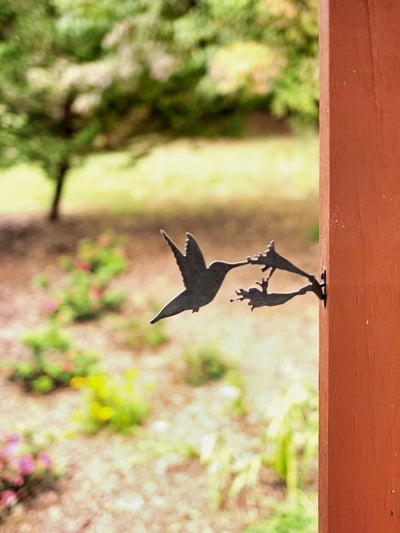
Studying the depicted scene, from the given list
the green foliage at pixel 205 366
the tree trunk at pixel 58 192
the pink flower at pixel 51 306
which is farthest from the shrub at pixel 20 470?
the tree trunk at pixel 58 192

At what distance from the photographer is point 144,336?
3.74 metres

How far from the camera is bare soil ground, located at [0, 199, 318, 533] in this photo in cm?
231

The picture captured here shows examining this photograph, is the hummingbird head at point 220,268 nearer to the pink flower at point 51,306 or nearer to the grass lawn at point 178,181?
the pink flower at point 51,306

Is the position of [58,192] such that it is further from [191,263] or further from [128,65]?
[191,263]

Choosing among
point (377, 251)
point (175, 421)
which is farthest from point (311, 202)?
point (377, 251)

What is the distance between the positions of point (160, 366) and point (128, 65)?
7.77 ft

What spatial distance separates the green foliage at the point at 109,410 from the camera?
275cm

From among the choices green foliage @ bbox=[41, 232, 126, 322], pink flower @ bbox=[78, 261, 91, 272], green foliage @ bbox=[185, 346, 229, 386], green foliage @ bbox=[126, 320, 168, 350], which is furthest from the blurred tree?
green foliage @ bbox=[185, 346, 229, 386]

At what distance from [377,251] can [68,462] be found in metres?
2.00

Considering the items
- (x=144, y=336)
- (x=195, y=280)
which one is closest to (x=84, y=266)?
(x=144, y=336)

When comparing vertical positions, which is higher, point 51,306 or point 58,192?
point 58,192

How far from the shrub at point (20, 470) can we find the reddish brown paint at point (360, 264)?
1479mm

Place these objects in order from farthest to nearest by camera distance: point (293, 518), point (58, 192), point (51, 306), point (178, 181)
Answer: point (178, 181) < point (58, 192) < point (51, 306) < point (293, 518)

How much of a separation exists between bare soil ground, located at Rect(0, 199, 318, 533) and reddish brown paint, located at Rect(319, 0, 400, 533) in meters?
1.38
